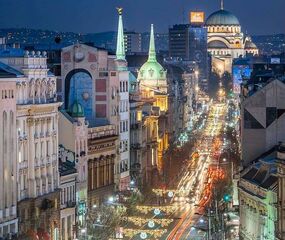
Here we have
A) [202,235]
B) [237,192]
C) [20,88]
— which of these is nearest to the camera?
[20,88]

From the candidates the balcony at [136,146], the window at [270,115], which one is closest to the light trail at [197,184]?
the balcony at [136,146]

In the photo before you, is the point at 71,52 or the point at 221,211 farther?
the point at 71,52

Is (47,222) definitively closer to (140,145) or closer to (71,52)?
(71,52)

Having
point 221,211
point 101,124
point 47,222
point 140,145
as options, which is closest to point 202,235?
point 221,211

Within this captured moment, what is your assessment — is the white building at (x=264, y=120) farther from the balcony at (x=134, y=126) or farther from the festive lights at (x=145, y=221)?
the balcony at (x=134, y=126)

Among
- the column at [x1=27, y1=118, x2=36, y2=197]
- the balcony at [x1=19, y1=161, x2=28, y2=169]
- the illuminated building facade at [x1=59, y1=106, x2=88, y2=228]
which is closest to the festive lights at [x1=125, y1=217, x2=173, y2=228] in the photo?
the illuminated building facade at [x1=59, y1=106, x2=88, y2=228]

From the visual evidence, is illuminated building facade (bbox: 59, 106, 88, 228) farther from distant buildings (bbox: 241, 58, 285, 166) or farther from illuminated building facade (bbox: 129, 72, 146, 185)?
illuminated building facade (bbox: 129, 72, 146, 185)
